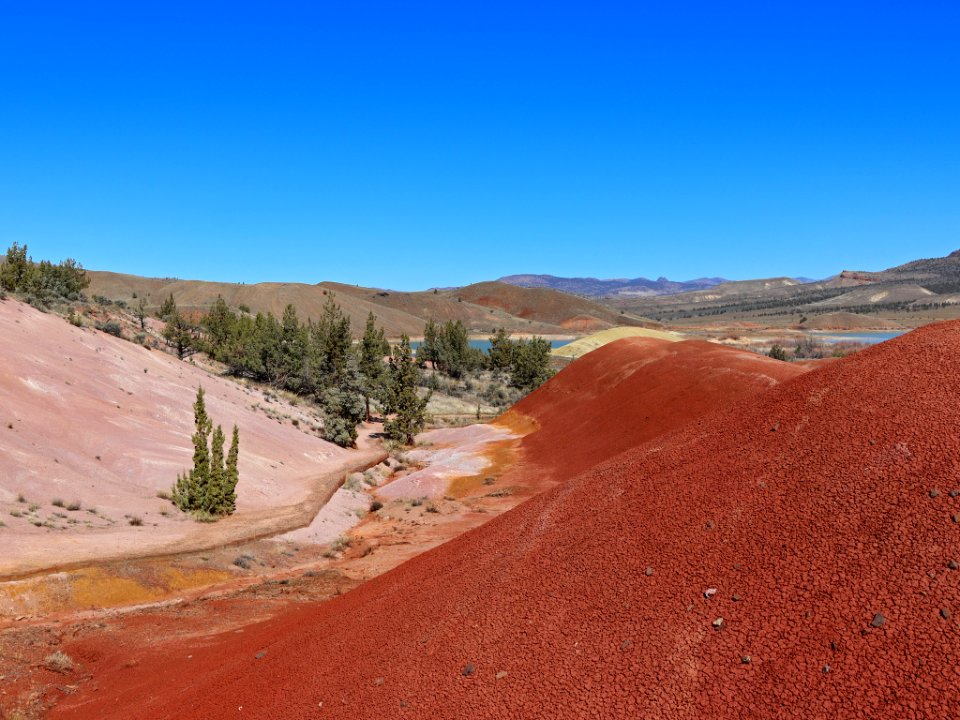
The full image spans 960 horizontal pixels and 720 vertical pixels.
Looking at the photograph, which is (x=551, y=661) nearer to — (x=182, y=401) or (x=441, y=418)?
(x=182, y=401)

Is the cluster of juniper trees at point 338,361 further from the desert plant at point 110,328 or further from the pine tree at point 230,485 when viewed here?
the pine tree at point 230,485

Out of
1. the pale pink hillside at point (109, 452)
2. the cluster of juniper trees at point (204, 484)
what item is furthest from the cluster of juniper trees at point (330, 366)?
the cluster of juniper trees at point (204, 484)

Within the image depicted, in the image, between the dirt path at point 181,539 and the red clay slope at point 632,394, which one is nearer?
the dirt path at point 181,539

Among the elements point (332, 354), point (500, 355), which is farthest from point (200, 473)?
point (500, 355)

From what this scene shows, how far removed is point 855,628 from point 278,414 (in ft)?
114

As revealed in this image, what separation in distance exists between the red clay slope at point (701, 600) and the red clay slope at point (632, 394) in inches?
768

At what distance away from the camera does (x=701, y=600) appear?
23.0 feet

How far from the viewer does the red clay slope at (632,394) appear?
30422 millimetres

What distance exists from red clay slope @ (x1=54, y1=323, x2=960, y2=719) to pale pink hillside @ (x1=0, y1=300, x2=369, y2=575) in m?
7.54

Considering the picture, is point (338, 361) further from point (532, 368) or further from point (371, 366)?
point (532, 368)

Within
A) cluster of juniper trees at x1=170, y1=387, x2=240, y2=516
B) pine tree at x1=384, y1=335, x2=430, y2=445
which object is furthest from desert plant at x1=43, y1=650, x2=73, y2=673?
pine tree at x1=384, y1=335, x2=430, y2=445

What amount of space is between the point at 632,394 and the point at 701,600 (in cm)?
2997

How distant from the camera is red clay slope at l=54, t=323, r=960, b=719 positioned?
229 inches

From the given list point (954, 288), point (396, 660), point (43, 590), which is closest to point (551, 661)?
point (396, 660)
